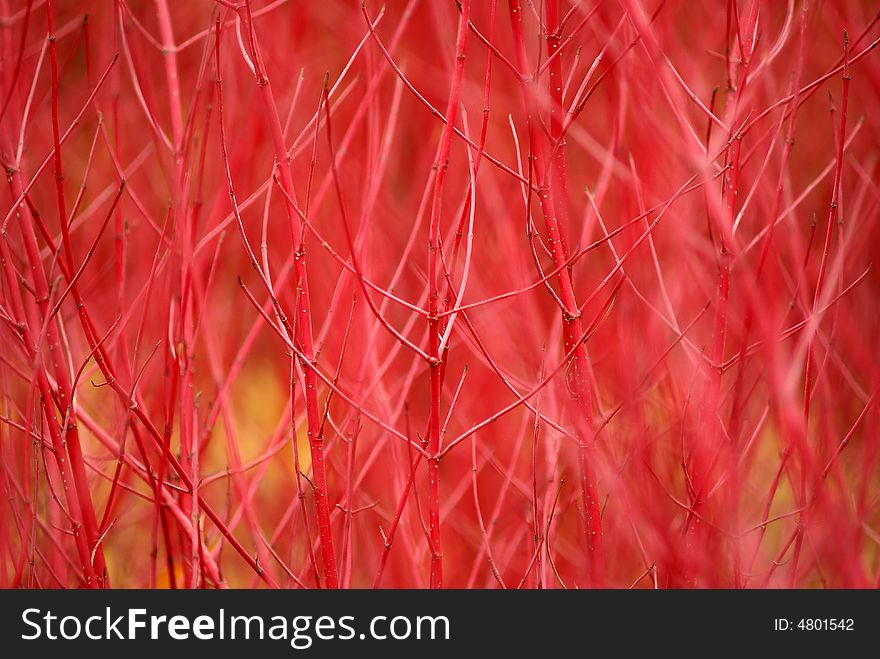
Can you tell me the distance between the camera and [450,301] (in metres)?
0.84

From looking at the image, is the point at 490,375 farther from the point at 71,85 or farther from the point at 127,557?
the point at 71,85

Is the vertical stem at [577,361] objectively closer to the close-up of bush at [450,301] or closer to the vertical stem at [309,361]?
the close-up of bush at [450,301]

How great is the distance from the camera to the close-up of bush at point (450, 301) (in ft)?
2.52

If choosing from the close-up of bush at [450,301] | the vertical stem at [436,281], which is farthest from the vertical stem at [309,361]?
the vertical stem at [436,281]

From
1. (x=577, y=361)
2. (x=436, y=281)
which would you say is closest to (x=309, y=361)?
(x=436, y=281)

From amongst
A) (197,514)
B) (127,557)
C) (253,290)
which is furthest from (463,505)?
(197,514)

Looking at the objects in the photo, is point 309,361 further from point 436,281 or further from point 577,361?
point 577,361

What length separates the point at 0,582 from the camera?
3.05 feet

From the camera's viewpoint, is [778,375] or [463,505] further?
[463,505]

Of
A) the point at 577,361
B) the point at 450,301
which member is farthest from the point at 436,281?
the point at 577,361

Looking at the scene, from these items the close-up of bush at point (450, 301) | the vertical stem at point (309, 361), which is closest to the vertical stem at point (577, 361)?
the close-up of bush at point (450, 301)

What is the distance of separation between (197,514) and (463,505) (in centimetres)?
105

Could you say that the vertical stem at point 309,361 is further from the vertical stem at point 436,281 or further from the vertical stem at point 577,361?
the vertical stem at point 577,361
